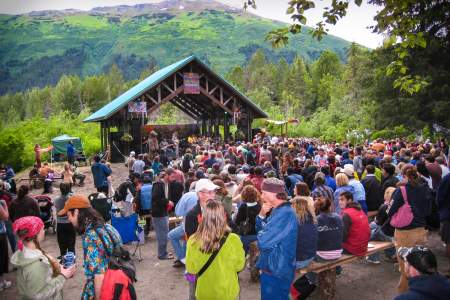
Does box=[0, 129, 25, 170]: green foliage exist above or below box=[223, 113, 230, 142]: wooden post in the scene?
below

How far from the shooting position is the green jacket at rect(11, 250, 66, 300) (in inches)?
135

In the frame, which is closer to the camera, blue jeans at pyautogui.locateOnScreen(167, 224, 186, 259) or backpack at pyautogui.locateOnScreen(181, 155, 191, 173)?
blue jeans at pyautogui.locateOnScreen(167, 224, 186, 259)

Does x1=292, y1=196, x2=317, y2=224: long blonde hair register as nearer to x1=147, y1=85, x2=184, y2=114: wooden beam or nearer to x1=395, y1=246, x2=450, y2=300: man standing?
x1=395, y1=246, x2=450, y2=300: man standing

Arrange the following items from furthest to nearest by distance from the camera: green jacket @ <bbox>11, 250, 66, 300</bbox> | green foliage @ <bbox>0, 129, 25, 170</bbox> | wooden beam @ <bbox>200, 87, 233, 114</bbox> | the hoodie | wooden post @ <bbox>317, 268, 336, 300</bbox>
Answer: wooden beam @ <bbox>200, 87, 233, 114</bbox> < green foliage @ <bbox>0, 129, 25, 170</bbox> < wooden post @ <bbox>317, 268, 336, 300</bbox> < green jacket @ <bbox>11, 250, 66, 300</bbox> < the hoodie

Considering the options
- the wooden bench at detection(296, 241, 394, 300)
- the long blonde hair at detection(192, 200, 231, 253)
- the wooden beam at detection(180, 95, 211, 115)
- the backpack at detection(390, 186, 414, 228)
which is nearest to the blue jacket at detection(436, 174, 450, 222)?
the backpack at detection(390, 186, 414, 228)

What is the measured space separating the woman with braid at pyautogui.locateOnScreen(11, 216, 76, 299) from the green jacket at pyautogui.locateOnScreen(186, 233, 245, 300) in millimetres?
1175

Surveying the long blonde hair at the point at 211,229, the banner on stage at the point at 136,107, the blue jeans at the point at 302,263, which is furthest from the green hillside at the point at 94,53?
the long blonde hair at the point at 211,229

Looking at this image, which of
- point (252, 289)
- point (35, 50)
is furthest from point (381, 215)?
point (35, 50)

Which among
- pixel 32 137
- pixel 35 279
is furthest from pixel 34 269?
pixel 32 137

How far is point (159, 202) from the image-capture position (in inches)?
288

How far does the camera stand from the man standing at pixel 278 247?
4.17 metres

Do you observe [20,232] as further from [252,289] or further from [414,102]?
[414,102]

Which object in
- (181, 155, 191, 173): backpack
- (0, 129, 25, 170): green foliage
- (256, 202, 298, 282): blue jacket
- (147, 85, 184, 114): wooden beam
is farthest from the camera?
(147, 85, 184, 114): wooden beam

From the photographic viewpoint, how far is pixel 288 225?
4.18 m
